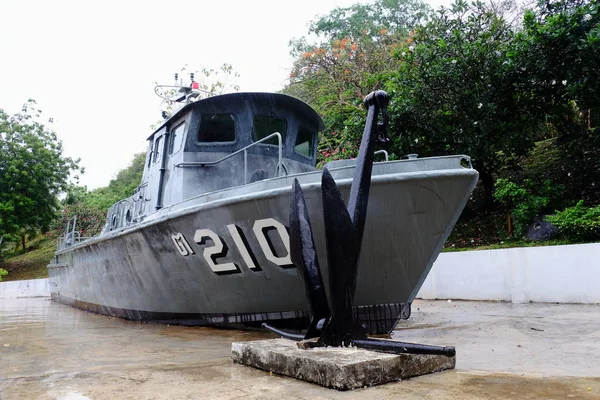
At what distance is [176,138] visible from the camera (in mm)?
6387

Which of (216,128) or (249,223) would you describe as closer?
(249,223)

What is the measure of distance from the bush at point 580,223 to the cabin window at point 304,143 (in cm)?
467

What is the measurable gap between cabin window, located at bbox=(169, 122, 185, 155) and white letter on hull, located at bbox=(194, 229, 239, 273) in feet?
5.78

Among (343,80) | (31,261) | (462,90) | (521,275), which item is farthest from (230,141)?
(31,261)

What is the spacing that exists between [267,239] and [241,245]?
0.32 m

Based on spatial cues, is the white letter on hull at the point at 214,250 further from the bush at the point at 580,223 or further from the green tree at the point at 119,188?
the green tree at the point at 119,188

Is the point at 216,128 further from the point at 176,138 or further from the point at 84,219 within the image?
the point at 84,219

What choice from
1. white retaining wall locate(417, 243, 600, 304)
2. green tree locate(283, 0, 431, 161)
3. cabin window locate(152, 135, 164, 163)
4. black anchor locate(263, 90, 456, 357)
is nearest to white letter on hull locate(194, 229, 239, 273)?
black anchor locate(263, 90, 456, 357)

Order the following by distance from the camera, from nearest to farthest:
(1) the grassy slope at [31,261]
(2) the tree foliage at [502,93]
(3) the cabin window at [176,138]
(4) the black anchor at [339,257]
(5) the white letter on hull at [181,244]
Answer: (4) the black anchor at [339,257], (5) the white letter on hull at [181,244], (3) the cabin window at [176,138], (2) the tree foliage at [502,93], (1) the grassy slope at [31,261]

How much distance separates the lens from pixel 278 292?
4578 mm

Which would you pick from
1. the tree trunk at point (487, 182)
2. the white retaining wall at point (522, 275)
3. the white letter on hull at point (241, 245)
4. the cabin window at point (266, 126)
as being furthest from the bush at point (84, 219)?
the white letter on hull at point (241, 245)

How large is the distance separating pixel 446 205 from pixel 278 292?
1657mm

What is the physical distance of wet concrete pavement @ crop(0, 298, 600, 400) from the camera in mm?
2436

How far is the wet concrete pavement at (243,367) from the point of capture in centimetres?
244
